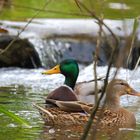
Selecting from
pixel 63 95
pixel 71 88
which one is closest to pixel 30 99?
pixel 71 88

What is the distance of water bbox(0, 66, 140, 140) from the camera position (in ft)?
20.4

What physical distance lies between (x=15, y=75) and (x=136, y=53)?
2.48m

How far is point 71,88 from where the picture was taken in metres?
7.98

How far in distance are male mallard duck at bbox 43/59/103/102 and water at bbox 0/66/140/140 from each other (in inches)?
12.4

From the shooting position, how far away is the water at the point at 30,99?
6.21 m

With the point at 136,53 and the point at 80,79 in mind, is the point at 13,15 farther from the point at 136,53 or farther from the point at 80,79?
the point at 80,79

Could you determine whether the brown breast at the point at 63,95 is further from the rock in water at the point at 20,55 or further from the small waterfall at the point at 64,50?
the small waterfall at the point at 64,50

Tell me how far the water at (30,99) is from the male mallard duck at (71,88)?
0.31 metres

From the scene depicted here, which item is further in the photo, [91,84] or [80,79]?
[80,79]

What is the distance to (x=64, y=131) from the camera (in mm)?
6672

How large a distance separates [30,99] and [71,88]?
80 centimetres

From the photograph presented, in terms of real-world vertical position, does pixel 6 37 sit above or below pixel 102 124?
above

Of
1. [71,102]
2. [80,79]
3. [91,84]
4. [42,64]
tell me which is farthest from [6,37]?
[71,102]

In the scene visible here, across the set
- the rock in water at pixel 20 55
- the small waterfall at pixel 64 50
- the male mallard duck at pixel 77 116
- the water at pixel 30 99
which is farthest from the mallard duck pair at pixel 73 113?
the small waterfall at pixel 64 50
